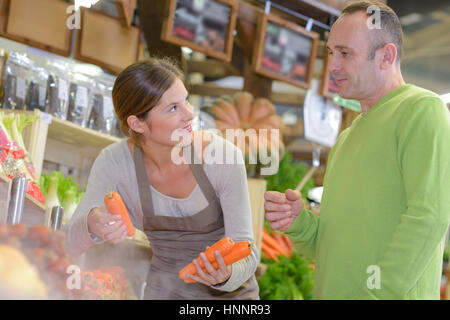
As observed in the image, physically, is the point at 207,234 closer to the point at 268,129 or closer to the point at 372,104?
the point at 372,104

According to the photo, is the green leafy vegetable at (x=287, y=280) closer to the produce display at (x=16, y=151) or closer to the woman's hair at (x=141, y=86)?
the produce display at (x=16, y=151)

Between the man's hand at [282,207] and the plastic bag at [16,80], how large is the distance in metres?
1.44

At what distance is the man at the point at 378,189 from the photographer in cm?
108

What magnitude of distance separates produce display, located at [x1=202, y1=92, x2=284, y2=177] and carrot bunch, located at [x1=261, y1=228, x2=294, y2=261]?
570mm

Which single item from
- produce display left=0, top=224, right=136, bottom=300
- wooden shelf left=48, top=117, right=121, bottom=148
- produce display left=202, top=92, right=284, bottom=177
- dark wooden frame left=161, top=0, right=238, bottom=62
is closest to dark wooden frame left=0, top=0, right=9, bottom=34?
wooden shelf left=48, top=117, right=121, bottom=148

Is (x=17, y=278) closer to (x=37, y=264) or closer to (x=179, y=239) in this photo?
(x=37, y=264)

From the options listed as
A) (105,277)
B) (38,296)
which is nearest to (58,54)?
(105,277)

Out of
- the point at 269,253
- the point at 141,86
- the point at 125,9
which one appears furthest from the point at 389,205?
the point at 269,253

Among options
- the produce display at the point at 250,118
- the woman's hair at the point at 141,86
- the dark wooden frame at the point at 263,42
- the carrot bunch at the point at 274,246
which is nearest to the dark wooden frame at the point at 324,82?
the dark wooden frame at the point at 263,42

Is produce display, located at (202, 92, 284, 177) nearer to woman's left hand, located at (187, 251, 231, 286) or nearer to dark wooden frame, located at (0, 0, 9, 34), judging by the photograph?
dark wooden frame, located at (0, 0, 9, 34)

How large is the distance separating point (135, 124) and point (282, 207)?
2.02 feet

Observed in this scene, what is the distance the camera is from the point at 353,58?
1310mm

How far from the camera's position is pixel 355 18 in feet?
4.33
